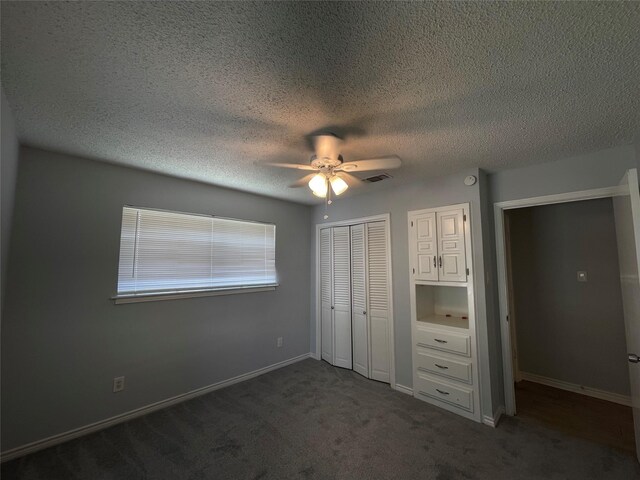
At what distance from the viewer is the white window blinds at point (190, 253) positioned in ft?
8.91

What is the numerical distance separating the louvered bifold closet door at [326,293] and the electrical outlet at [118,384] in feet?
8.30

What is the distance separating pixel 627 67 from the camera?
4.30ft

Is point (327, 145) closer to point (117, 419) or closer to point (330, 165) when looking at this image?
point (330, 165)

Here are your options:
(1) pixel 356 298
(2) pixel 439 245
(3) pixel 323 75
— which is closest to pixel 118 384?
(1) pixel 356 298

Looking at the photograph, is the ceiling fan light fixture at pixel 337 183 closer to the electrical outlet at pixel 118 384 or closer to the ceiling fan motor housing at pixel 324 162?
the ceiling fan motor housing at pixel 324 162

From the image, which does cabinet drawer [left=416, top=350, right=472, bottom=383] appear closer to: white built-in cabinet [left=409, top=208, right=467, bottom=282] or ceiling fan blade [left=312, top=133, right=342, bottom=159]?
white built-in cabinet [left=409, top=208, right=467, bottom=282]

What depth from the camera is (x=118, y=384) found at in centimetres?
253

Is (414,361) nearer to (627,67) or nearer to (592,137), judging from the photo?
(592,137)

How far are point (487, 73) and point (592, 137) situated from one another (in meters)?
1.42

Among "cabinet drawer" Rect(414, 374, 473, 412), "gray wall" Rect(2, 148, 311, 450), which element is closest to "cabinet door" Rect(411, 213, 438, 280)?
"cabinet drawer" Rect(414, 374, 473, 412)

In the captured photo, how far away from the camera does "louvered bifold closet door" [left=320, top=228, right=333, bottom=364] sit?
13.3ft

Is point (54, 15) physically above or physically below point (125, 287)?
above

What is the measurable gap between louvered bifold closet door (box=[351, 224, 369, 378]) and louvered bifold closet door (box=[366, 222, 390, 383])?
2.9 inches

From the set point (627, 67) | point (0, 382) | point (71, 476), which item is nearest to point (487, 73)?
point (627, 67)
